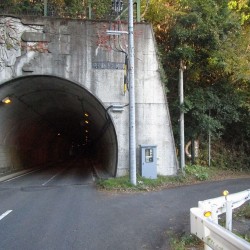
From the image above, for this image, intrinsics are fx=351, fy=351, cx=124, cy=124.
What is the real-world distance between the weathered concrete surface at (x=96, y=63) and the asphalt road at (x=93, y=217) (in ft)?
10.5

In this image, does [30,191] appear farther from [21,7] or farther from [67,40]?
[21,7]

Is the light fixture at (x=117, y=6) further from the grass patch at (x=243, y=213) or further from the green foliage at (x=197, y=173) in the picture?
the grass patch at (x=243, y=213)

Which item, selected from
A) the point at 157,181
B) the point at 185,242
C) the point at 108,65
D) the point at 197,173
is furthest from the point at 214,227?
the point at 108,65

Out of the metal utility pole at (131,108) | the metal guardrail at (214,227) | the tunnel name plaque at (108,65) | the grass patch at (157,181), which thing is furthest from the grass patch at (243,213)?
the tunnel name plaque at (108,65)

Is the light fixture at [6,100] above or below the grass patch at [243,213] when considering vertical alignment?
above

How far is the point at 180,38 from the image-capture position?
17172 millimetres

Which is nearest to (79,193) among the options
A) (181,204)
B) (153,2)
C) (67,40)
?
(181,204)

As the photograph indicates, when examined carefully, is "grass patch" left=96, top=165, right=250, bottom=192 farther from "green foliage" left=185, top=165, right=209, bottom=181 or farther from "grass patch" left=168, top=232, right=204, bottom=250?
"grass patch" left=168, top=232, right=204, bottom=250

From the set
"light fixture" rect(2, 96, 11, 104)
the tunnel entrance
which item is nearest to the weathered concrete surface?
the tunnel entrance

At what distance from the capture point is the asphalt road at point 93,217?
6.36 meters

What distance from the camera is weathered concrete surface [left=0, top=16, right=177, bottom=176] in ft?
49.9

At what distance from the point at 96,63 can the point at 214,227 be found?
12.0 m

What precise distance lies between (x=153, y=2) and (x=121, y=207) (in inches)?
505

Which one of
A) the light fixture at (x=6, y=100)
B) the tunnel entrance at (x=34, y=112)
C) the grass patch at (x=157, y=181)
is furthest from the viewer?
the light fixture at (x=6, y=100)
